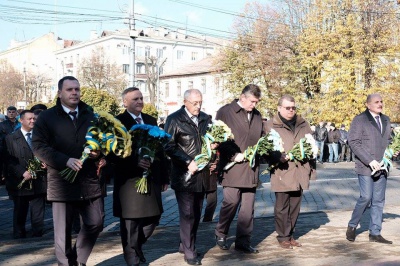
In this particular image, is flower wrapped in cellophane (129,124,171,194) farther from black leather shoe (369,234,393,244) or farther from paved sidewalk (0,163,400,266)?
black leather shoe (369,234,393,244)

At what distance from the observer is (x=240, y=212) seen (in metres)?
8.26

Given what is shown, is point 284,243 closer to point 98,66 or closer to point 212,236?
point 212,236

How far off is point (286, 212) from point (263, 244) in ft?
1.82

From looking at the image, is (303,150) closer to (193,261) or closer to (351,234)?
(351,234)

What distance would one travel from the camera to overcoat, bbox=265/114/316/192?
334 inches

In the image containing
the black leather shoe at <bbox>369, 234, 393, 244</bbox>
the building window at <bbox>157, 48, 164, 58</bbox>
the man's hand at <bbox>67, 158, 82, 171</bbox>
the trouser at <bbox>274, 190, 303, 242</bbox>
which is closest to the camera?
the man's hand at <bbox>67, 158, 82, 171</bbox>

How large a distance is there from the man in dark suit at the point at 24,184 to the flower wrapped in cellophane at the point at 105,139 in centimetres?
371

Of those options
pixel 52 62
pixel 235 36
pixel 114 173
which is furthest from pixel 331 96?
pixel 52 62

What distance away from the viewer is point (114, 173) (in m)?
7.21

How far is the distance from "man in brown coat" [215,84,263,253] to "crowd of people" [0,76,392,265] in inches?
0.5

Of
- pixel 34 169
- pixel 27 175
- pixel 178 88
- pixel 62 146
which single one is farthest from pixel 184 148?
pixel 178 88

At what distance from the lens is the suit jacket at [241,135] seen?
816cm

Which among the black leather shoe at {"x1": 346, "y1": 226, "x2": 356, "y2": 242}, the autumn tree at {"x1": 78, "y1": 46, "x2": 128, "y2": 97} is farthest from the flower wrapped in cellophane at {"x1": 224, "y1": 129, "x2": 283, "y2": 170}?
the autumn tree at {"x1": 78, "y1": 46, "x2": 128, "y2": 97}

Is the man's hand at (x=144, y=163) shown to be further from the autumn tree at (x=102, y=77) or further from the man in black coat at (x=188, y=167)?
the autumn tree at (x=102, y=77)
